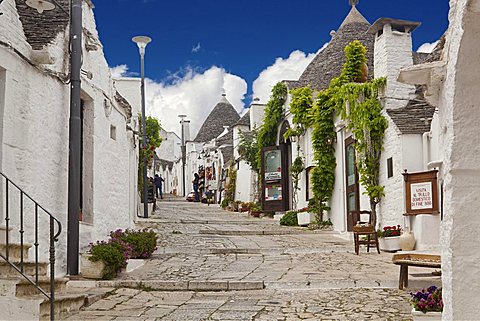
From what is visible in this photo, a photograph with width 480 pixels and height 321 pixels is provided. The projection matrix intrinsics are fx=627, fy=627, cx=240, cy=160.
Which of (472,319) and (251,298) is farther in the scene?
(251,298)

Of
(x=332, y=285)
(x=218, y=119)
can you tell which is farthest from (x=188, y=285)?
(x=218, y=119)

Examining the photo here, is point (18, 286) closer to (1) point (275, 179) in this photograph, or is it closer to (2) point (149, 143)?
(1) point (275, 179)

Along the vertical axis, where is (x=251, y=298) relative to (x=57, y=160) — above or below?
below

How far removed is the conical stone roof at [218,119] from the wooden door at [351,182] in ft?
95.9

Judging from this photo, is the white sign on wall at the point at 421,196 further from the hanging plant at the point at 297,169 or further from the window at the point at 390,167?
the hanging plant at the point at 297,169

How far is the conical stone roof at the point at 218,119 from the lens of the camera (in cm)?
4609

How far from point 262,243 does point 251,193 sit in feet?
45.9

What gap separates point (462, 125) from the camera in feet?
12.0

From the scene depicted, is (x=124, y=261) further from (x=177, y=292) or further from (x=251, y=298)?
(x=251, y=298)

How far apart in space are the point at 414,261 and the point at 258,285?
2.14m

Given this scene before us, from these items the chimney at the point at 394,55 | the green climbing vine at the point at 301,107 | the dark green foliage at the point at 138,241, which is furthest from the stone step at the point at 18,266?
the green climbing vine at the point at 301,107

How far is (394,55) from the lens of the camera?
561 inches

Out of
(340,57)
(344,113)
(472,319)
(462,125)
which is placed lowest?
(472,319)

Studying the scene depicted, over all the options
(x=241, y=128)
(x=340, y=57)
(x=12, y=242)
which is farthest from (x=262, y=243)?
(x=241, y=128)
